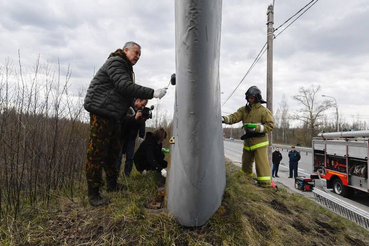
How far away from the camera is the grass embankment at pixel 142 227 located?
2152 millimetres

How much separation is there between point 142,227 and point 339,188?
31.9ft

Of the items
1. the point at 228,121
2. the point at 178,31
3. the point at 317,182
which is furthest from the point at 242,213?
the point at 317,182

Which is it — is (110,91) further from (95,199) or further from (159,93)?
(95,199)

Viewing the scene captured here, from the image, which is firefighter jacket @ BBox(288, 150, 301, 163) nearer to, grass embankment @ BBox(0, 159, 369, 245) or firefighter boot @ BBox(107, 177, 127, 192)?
grass embankment @ BBox(0, 159, 369, 245)

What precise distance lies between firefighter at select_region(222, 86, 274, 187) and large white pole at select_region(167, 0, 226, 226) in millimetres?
2662

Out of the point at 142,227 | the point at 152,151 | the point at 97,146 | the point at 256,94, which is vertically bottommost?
the point at 142,227

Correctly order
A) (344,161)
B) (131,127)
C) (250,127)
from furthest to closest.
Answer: (344,161) < (250,127) < (131,127)

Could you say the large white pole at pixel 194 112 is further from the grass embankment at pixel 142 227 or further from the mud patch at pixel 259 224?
the mud patch at pixel 259 224

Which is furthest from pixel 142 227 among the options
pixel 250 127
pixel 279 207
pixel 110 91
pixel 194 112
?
pixel 250 127

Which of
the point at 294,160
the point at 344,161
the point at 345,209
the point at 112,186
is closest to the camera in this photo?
the point at 112,186

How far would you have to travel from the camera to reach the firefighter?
15.6 ft

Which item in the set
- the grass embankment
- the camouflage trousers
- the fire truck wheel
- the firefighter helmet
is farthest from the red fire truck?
the camouflage trousers

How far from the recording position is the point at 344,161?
29.5 feet

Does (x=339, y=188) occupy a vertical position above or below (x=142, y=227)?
below
